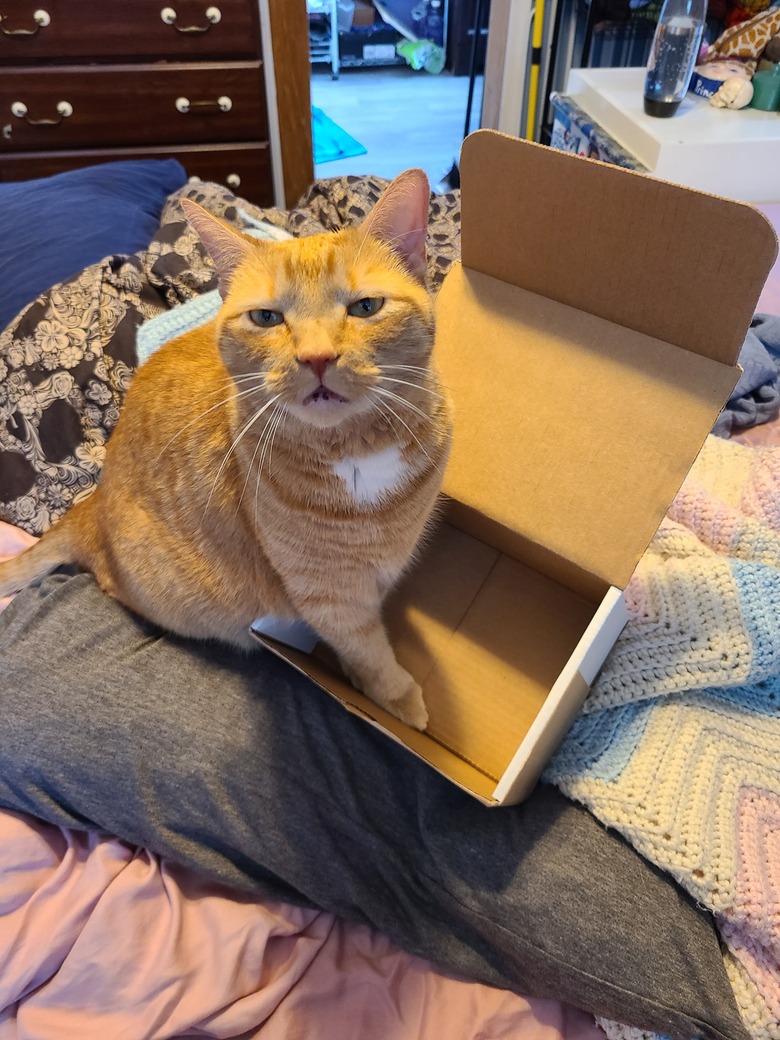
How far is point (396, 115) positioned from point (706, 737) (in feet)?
12.3

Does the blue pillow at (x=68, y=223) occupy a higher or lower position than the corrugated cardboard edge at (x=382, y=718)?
higher

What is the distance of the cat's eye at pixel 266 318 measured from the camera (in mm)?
792

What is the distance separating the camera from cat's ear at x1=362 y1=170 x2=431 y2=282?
2.56 feet

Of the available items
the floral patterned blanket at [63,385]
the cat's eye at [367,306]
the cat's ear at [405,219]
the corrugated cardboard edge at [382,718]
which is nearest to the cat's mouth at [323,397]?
the cat's eye at [367,306]

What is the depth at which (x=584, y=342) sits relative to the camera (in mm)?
1000

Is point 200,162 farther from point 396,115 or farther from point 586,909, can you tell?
point 586,909

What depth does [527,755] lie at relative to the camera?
805 millimetres

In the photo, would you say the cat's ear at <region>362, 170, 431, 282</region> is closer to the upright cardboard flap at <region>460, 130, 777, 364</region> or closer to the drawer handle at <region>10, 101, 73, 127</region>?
the upright cardboard flap at <region>460, 130, 777, 364</region>

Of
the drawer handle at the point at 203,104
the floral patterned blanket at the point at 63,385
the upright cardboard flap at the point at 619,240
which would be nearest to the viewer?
the upright cardboard flap at the point at 619,240

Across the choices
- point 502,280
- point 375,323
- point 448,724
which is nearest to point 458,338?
point 502,280

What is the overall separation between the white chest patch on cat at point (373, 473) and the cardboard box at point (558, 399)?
8.6 inches

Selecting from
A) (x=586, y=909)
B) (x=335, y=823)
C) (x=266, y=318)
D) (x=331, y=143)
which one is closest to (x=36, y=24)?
(x=331, y=143)

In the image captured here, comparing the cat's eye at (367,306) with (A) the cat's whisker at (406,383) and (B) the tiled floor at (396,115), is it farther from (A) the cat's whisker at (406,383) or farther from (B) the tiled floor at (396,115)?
(B) the tiled floor at (396,115)

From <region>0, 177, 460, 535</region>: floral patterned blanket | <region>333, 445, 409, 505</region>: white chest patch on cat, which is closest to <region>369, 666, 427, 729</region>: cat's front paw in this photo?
<region>333, 445, 409, 505</region>: white chest patch on cat
